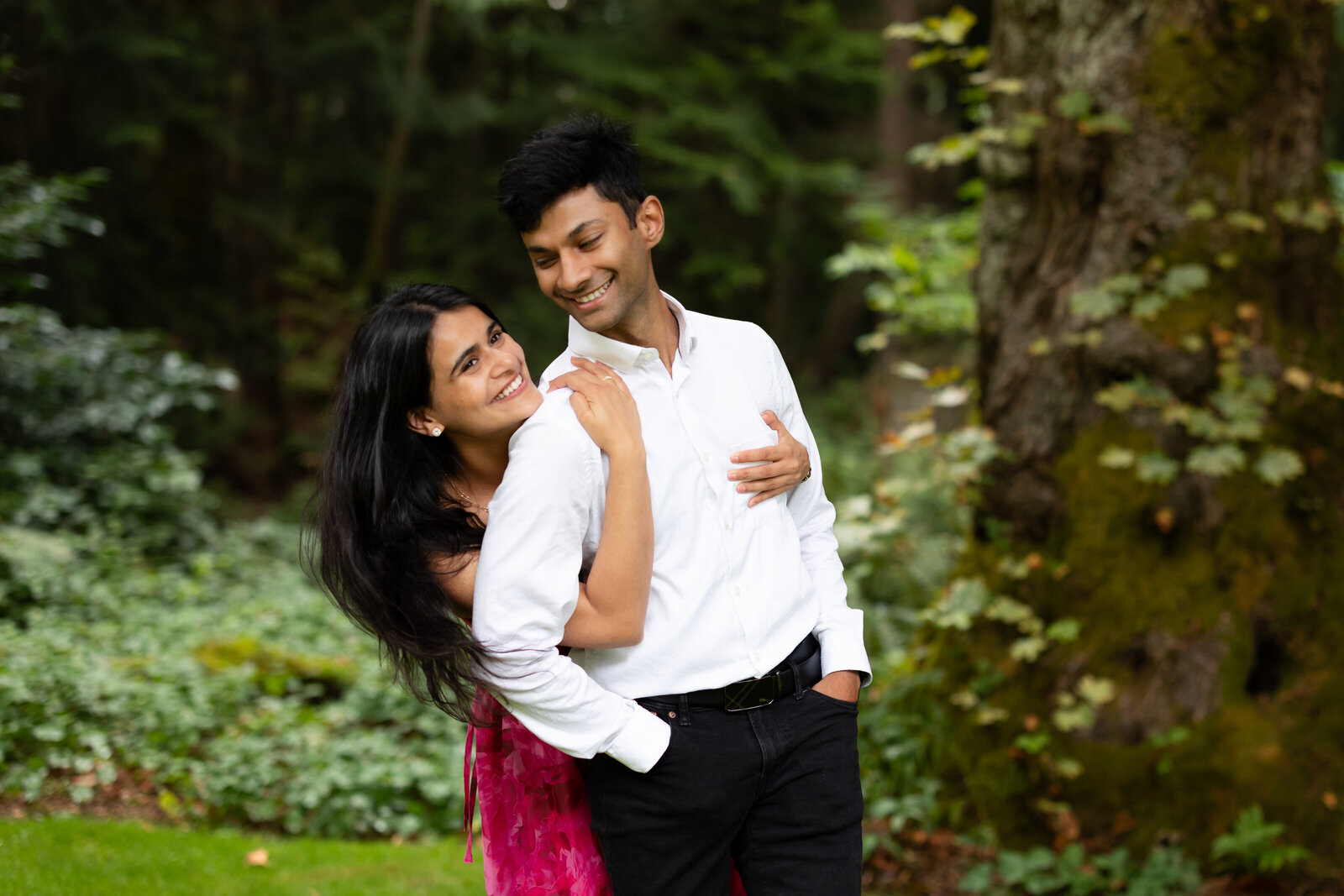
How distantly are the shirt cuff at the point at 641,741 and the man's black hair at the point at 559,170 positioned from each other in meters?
1.01

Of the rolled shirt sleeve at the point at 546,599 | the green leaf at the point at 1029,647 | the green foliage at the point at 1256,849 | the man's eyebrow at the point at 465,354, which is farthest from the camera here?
the green leaf at the point at 1029,647

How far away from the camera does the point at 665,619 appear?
2055 mm

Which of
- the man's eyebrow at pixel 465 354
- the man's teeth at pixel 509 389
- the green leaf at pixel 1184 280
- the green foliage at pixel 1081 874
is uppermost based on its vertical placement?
the green leaf at pixel 1184 280

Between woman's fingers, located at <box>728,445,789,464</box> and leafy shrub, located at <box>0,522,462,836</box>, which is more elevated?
woman's fingers, located at <box>728,445,789,464</box>

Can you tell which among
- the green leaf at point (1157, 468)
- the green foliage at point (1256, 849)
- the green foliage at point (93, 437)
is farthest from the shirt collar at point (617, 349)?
the green foliage at point (93, 437)

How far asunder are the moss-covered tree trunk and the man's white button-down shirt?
1923 millimetres

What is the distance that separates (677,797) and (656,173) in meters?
11.4

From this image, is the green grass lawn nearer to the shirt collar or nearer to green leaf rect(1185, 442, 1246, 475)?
the shirt collar

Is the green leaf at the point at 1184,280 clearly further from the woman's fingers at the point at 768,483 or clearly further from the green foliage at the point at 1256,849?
the woman's fingers at the point at 768,483

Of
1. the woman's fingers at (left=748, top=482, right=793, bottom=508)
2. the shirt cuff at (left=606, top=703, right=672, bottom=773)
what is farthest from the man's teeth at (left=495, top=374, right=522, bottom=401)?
the shirt cuff at (left=606, top=703, right=672, bottom=773)

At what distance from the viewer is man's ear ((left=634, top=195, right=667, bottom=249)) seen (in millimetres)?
2281

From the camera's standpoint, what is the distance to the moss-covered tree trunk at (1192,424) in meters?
3.70

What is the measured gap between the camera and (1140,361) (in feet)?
12.4

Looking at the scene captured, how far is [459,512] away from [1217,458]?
2.75 metres
